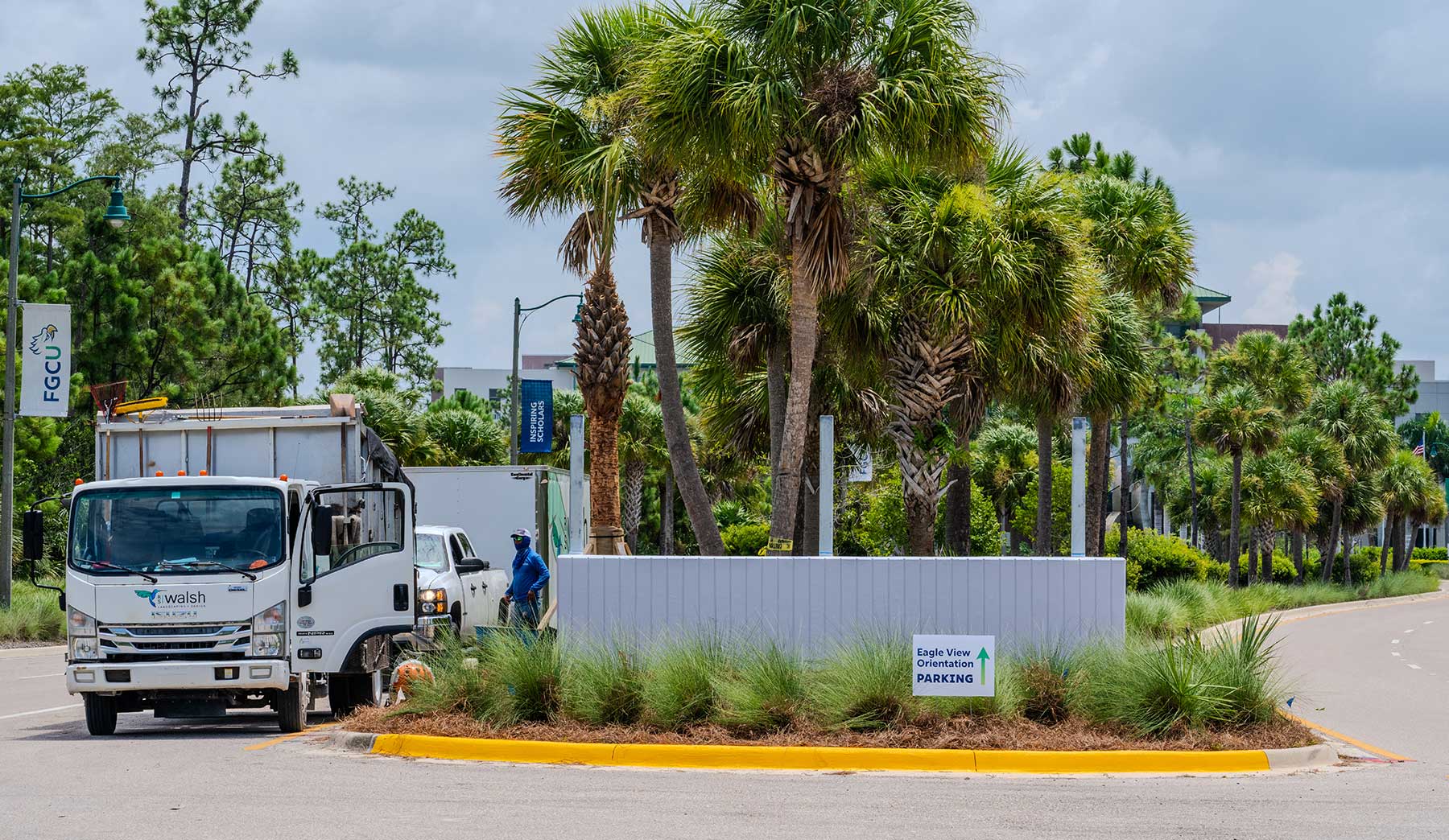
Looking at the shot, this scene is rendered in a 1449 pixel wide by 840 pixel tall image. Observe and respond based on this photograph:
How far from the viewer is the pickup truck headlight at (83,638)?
12938 millimetres

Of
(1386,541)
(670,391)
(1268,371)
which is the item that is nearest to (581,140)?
(670,391)

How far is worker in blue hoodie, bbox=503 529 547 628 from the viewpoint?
1675 centimetres

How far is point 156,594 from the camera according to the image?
42.5ft

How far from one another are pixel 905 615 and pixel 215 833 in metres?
7.21

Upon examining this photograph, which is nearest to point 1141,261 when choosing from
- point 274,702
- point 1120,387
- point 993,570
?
point 1120,387

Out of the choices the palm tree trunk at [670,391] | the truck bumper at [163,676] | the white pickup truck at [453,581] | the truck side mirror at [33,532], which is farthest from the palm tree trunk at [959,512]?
the truck side mirror at [33,532]

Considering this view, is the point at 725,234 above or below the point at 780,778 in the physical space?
above

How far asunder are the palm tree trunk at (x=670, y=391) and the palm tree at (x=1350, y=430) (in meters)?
44.1

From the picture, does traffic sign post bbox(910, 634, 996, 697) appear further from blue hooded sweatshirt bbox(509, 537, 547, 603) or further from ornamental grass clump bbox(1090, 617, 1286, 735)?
blue hooded sweatshirt bbox(509, 537, 547, 603)

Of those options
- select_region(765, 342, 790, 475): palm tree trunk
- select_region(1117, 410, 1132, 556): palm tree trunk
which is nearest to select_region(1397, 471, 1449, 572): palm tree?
select_region(1117, 410, 1132, 556): palm tree trunk

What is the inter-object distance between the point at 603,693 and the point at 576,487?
226cm

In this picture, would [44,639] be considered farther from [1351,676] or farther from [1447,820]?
A: [1447,820]

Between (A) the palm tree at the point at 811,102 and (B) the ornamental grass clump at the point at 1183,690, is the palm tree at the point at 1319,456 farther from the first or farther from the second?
(B) the ornamental grass clump at the point at 1183,690

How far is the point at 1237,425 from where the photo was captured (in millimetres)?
44844
